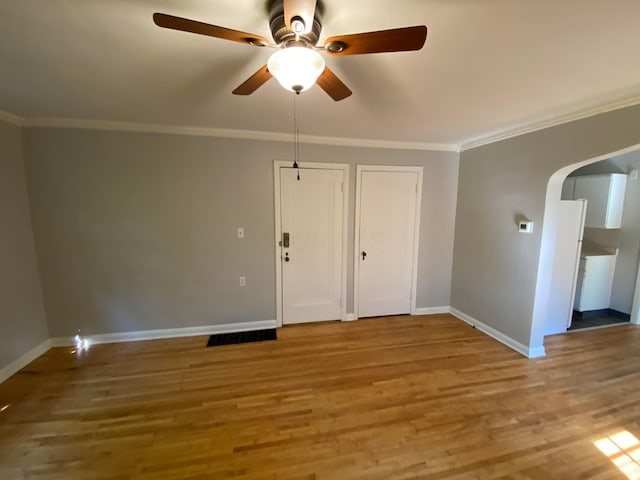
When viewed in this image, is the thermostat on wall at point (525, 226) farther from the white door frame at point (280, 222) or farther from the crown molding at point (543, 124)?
the white door frame at point (280, 222)

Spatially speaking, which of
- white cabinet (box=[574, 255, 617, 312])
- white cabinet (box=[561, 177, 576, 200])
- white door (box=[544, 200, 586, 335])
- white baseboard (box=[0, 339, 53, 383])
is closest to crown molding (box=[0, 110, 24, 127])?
white baseboard (box=[0, 339, 53, 383])

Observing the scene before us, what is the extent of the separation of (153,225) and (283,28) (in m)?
2.67

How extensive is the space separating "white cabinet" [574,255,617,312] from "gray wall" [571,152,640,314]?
0.09 meters

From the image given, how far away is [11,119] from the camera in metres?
2.61

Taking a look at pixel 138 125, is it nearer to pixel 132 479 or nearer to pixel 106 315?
pixel 106 315

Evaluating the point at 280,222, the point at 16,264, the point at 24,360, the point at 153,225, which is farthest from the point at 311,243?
the point at 24,360

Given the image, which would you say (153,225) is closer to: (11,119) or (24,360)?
(11,119)

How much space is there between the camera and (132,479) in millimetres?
1605

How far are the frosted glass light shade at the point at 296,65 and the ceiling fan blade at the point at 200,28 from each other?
0.26 feet

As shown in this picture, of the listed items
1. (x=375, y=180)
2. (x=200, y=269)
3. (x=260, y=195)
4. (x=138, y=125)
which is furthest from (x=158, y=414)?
(x=375, y=180)

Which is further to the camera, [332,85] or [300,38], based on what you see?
[332,85]

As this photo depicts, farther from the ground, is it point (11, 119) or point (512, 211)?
point (11, 119)

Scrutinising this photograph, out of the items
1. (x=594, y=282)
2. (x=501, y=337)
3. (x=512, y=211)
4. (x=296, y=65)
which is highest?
(x=296, y=65)

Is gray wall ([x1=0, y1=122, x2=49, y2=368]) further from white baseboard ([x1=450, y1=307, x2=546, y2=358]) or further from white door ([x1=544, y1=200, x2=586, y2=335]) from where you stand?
white door ([x1=544, y1=200, x2=586, y2=335])
